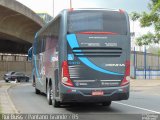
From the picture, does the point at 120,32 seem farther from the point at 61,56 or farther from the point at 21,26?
the point at 21,26

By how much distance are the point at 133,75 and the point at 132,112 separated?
35.5m

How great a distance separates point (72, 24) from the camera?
54.3ft

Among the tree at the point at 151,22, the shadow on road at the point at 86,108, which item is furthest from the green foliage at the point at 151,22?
the shadow on road at the point at 86,108

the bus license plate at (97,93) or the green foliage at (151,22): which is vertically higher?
the green foliage at (151,22)

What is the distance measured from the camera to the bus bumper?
16.2 metres

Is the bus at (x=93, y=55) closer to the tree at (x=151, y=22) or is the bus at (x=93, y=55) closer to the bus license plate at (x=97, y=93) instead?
the bus license plate at (x=97, y=93)

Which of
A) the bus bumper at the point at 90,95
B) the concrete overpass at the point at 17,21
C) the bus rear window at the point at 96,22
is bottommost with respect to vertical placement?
the bus bumper at the point at 90,95

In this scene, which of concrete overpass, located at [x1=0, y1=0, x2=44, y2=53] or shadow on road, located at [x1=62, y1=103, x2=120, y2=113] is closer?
shadow on road, located at [x1=62, y1=103, x2=120, y2=113]

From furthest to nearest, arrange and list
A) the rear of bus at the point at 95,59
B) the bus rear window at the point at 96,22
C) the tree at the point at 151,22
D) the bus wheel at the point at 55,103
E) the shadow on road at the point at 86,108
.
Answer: the tree at the point at 151,22 < the bus wheel at the point at 55,103 < the shadow on road at the point at 86,108 < the bus rear window at the point at 96,22 < the rear of bus at the point at 95,59

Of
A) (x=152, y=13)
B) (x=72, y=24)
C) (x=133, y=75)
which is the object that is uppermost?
(x=152, y=13)

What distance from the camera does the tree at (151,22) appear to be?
39.1 m

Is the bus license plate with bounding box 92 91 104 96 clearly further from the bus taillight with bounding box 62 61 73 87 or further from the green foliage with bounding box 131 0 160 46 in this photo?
the green foliage with bounding box 131 0 160 46

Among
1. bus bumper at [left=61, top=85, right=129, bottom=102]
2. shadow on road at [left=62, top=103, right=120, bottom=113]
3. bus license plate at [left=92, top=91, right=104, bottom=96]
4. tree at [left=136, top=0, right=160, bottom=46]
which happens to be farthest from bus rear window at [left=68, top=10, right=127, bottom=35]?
tree at [left=136, top=0, right=160, bottom=46]

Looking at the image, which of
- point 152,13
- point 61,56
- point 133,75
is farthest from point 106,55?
point 133,75
